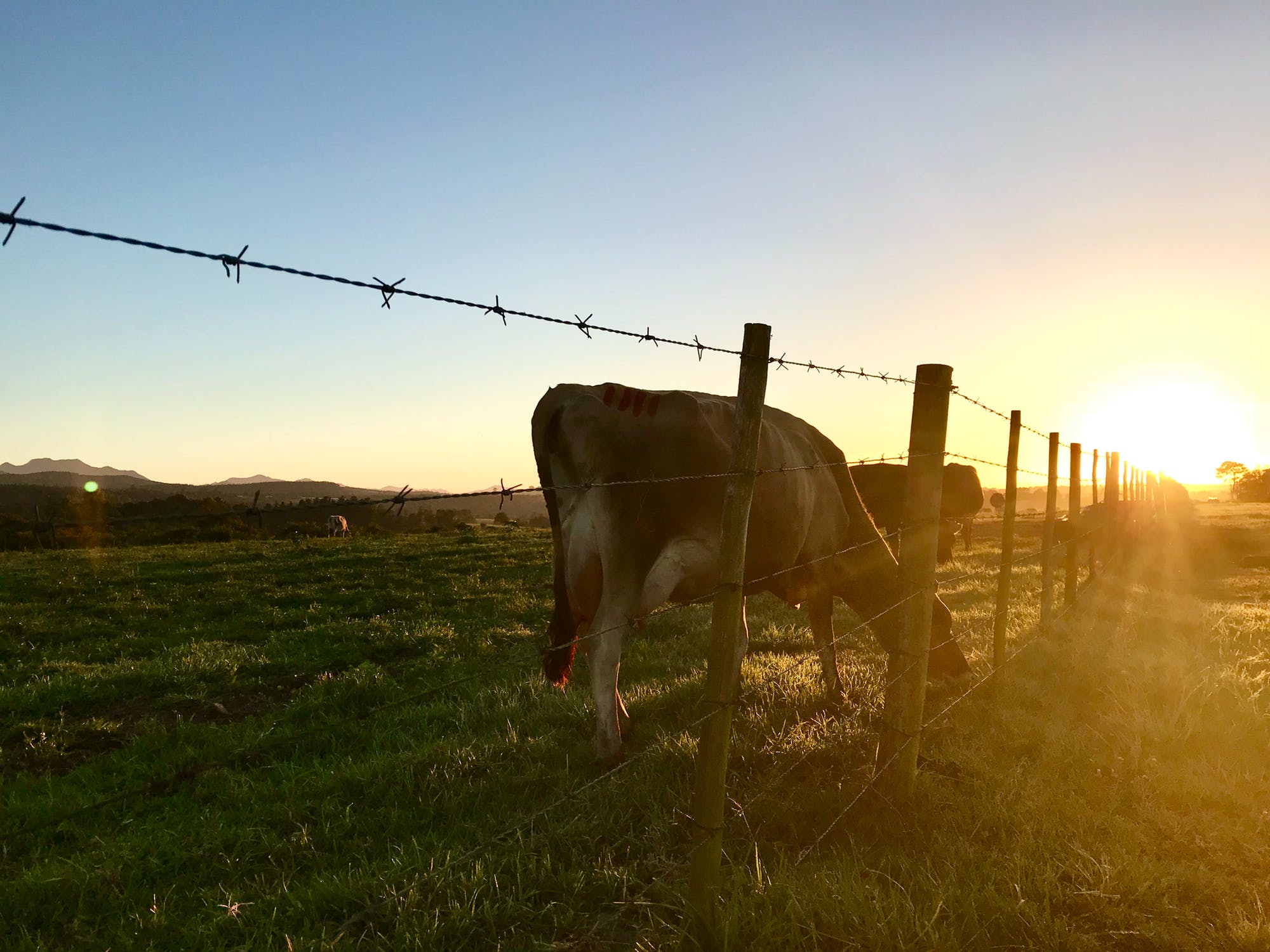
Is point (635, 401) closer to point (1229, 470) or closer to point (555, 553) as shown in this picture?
point (555, 553)

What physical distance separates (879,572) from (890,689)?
182 centimetres

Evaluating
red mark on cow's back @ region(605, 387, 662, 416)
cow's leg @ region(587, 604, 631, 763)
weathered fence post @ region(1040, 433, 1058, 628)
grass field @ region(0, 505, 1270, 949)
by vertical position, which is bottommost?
grass field @ region(0, 505, 1270, 949)

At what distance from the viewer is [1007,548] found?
678 cm

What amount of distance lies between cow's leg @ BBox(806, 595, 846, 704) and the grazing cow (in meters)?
0.02

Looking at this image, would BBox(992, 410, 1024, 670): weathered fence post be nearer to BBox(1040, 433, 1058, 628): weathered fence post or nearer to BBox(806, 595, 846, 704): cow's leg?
BBox(1040, 433, 1058, 628): weathered fence post

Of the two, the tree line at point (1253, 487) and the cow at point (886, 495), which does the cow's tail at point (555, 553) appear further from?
the tree line at point (1253, 487)

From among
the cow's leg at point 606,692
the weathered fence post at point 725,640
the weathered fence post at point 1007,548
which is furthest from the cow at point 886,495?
the weathered fence post at point 725,640

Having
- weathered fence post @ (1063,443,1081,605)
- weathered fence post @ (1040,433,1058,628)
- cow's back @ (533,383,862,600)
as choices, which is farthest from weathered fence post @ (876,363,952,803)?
weathered fence post @ (1063,443,1081,605)

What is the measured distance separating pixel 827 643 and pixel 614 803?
2784mm

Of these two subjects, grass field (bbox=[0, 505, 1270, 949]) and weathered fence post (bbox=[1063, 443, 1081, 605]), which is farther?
weathered fence post (bbox=[1063, 443, 1081, 605])

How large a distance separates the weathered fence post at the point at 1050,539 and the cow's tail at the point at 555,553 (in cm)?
530

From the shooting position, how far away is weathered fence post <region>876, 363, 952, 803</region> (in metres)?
3.81

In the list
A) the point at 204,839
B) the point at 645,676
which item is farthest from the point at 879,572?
the point at 204,839

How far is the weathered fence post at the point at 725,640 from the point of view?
8.75 feet
